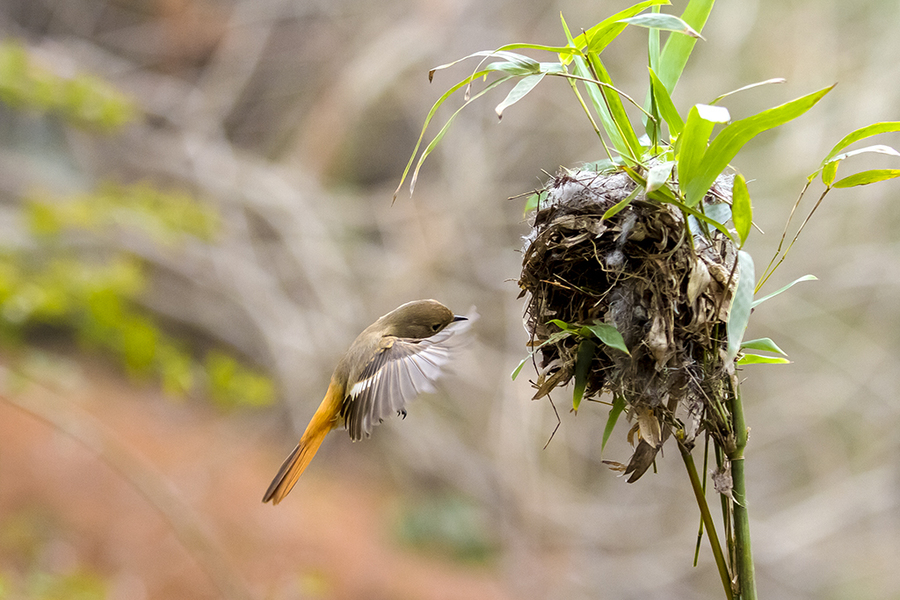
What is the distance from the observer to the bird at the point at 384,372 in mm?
1856

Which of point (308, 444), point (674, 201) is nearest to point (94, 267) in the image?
point (308, 444)

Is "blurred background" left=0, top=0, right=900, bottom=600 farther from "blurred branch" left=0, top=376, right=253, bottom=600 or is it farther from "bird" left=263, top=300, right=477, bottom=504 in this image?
"bird" left=263, top=300, right=477, bottom=504

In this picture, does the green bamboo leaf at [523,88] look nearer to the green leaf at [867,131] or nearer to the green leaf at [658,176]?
the green leaf at [658,176]

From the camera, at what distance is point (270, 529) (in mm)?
5988

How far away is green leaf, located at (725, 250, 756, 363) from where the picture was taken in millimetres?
998

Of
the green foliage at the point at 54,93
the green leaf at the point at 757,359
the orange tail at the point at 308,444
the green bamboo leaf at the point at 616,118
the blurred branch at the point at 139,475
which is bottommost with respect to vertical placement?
the blurred branch at the point at 139,475

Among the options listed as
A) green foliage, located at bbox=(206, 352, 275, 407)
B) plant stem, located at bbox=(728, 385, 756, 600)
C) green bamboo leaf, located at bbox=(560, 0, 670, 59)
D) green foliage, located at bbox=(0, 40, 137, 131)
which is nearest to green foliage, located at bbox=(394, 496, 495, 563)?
green foliage, located at bbox=(206, 352, 275, 407)

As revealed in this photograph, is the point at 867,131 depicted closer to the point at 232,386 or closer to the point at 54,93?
the point at 232,386

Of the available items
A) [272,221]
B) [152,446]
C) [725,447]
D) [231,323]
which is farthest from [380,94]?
[725,447]

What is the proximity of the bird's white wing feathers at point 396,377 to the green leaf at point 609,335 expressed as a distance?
67 centimetres

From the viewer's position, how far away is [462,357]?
4.80 m

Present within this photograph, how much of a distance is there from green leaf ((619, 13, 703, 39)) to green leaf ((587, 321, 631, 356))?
49 cm

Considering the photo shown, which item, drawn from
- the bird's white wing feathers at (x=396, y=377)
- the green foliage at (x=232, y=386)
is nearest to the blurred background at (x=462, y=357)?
the green foliage at (x=232, y=386)

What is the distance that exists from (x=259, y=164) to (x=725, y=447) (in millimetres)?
5988
